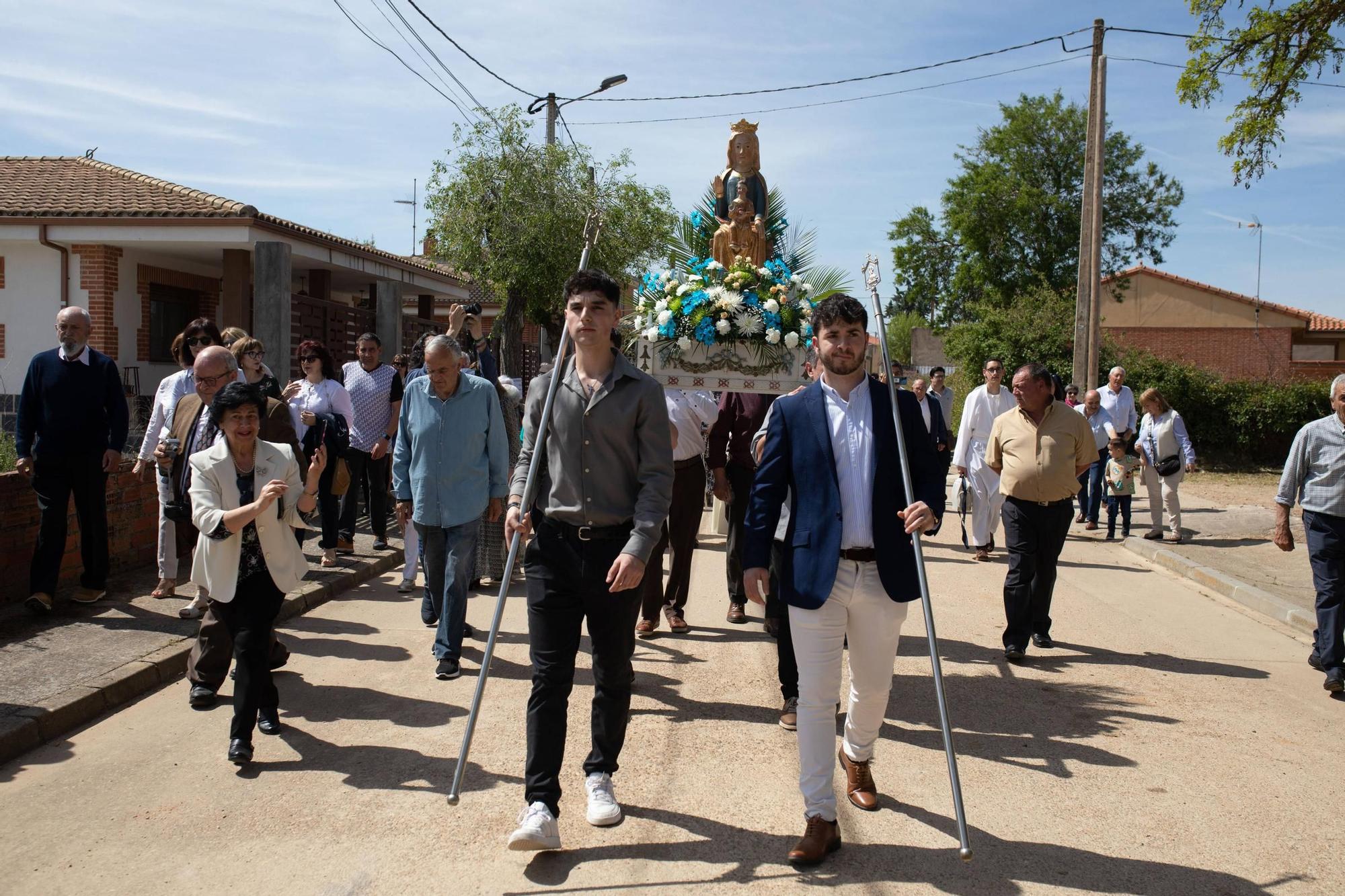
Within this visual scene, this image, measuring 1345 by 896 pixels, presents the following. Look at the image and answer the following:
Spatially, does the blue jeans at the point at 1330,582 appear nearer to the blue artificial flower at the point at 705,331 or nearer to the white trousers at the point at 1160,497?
the blue artificial flower at the point at 705,331

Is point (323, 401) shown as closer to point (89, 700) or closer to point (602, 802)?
point (89, 700)

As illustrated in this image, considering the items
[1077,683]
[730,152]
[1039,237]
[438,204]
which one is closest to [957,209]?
[1039,237]

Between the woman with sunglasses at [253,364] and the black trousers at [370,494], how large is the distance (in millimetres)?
2237

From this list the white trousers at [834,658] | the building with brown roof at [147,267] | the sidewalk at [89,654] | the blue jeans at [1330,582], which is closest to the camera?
the white trousers at [834,658]

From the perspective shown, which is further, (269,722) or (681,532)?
(681,532)

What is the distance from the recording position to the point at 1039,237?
149 feet

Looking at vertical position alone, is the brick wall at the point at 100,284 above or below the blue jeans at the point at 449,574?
above

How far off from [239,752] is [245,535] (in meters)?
1.01

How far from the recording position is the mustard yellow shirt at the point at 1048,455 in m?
7.00

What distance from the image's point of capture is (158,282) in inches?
778

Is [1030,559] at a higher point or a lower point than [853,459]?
lower

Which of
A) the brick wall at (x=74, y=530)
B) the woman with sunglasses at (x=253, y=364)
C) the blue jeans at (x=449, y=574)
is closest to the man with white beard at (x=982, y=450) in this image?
the blue jeans at (x=449, y=574)

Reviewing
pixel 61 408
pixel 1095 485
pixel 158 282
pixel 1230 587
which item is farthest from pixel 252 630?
pixel 158 282

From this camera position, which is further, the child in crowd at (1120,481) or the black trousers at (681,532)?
the child in crowd at (1120,481)
